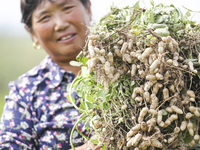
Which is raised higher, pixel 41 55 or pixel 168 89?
pixel 168 89

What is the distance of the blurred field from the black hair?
5.04 metres

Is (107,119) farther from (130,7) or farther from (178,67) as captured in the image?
(130,7)

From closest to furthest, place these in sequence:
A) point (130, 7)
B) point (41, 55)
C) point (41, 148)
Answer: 1. point (130, 7)
2. point (41, 148)
3. point (41, 55)

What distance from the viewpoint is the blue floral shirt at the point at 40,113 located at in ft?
4.50

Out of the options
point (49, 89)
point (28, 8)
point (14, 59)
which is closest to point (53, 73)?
point (49, 89)

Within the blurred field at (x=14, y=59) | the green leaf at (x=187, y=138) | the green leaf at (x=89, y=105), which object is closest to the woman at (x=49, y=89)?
the green leaf at (x=89, y=105)

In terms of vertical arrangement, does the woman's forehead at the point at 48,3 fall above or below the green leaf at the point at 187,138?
above

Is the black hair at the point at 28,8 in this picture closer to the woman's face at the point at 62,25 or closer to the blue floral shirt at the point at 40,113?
the woman's face at the point at 62,25

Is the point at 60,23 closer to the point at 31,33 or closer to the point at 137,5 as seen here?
the point at 31,33

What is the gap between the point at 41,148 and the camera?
4.63ft

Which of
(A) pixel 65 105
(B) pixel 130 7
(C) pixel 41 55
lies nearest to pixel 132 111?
(B) pixel 130 7

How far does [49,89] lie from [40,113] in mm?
117

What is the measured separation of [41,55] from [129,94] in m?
7.10

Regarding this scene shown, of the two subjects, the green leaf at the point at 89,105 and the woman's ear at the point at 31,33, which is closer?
the green leaf at the point at 89,105
